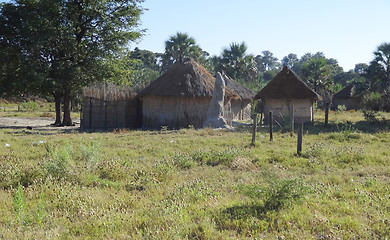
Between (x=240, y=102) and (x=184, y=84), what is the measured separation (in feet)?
28.6

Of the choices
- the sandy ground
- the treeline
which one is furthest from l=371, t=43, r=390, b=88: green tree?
the sandy ground

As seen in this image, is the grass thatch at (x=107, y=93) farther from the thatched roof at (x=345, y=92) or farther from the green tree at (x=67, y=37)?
the thatched roof at (x=345, y=92)

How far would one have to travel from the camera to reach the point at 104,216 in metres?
4.28

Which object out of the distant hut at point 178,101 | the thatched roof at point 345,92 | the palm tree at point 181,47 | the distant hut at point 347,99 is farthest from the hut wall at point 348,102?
the distant hut at point 178,101

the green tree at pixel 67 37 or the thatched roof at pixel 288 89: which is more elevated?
the green tree at pixel 67 37

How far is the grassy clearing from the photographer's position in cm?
396

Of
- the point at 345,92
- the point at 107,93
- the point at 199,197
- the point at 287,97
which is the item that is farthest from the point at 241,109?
the point at 199,197

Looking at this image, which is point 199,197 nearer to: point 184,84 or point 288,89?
point 184,84

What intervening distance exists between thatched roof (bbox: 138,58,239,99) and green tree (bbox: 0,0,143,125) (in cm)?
345

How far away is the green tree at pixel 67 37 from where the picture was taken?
18453 millimetres

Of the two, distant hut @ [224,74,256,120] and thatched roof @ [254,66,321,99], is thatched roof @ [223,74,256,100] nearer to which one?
distant hut @ [224,74,256,120]

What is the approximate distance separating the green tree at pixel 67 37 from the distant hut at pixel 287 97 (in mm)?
9231

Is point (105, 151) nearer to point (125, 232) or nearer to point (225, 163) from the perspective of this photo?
point (225, 163)

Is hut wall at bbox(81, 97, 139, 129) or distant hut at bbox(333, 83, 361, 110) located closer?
hut wall at bbox(81, 97, 139, 129)
